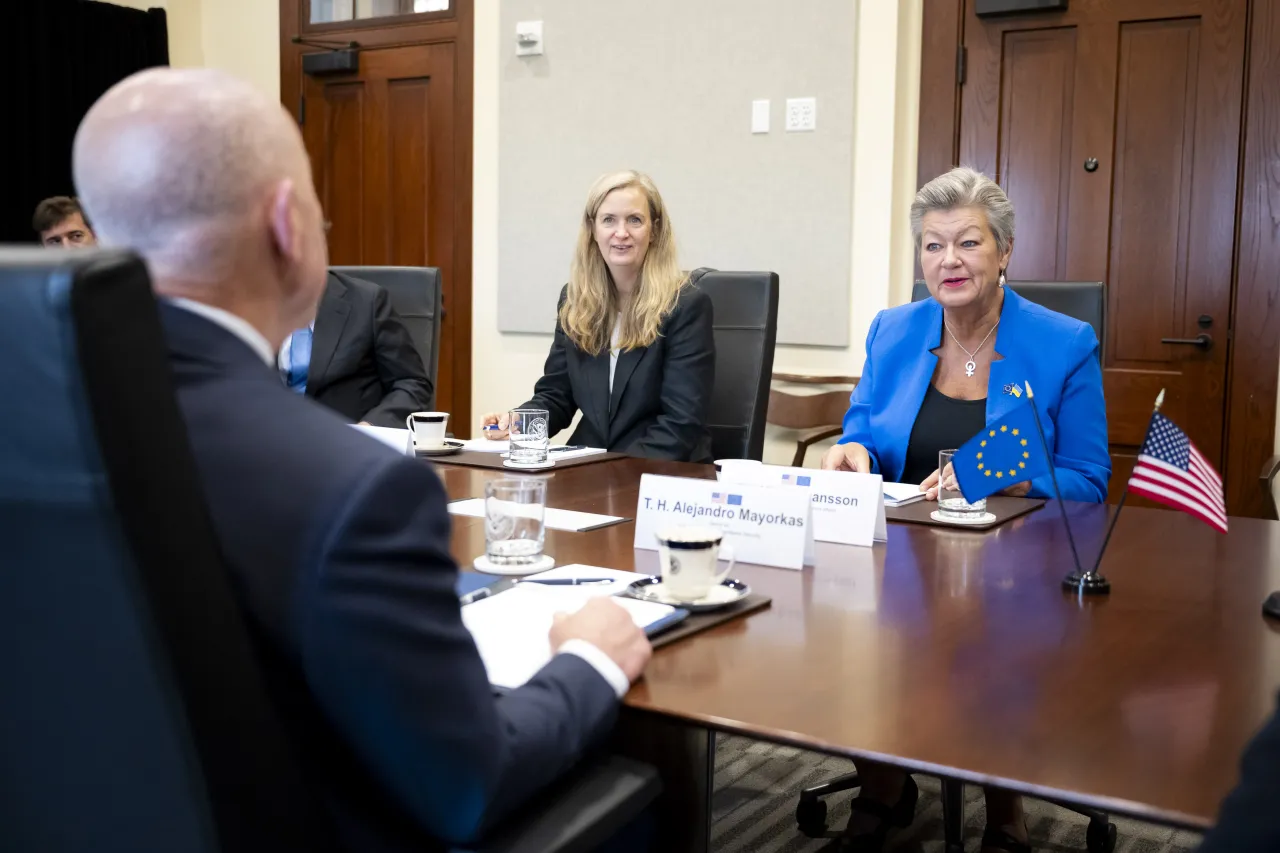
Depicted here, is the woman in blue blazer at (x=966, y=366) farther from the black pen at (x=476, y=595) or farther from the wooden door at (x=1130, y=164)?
the wooden door at (x=1130, y=164)

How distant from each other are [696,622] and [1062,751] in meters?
0.46

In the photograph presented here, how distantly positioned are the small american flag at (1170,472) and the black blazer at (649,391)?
1680 mm

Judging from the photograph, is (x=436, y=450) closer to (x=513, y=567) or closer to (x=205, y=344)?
(x=513, y=567)

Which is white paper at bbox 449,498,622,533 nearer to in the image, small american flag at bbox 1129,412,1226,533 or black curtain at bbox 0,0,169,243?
small american flag at bbox 1129,412,1226,533

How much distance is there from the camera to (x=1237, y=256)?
424 cm

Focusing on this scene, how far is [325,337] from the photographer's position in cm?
343

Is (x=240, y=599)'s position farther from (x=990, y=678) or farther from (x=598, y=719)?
(x=990, y=678)

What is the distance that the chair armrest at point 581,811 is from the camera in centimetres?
96

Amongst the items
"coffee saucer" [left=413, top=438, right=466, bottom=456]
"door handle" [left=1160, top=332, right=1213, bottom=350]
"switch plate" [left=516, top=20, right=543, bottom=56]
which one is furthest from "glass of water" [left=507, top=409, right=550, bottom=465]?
"switch plate" [left=516, top=20, right=543, bottom=56]

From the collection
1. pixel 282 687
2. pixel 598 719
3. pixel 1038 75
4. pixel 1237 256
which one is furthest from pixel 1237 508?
pixel 282 687

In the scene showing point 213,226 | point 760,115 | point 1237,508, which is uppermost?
point 760,115

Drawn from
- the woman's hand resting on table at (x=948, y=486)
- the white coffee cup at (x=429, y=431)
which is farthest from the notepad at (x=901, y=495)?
the white coffee cup at (x=429, y=431)

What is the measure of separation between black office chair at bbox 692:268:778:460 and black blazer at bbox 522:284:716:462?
0.18ft

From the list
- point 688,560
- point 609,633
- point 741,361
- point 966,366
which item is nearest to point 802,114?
point 741,361
